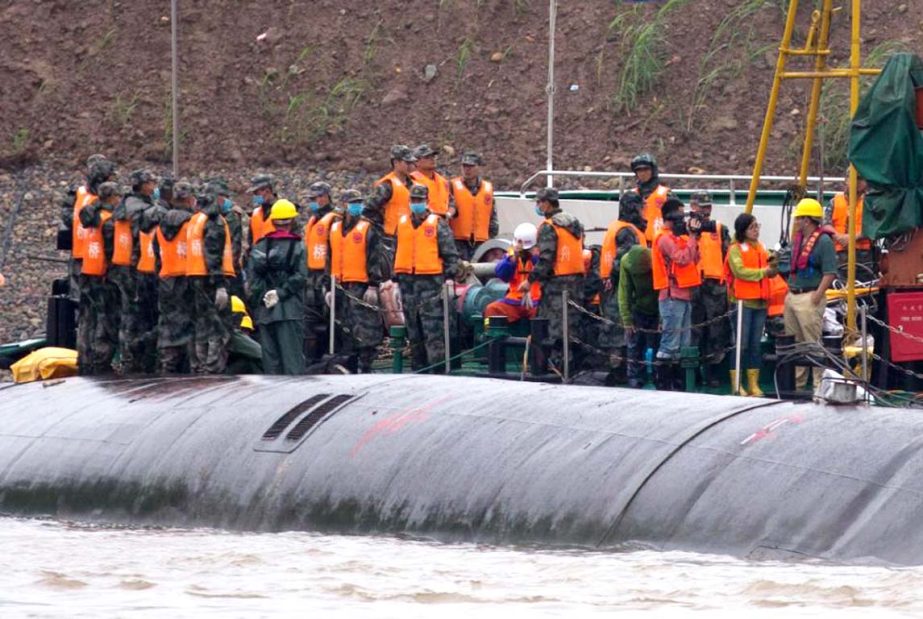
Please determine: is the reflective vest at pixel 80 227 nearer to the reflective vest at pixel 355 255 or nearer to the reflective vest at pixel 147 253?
the reflective vest at pixel 147 253

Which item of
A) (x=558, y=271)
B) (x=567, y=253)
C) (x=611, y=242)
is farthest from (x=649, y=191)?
(x=558, y=271)

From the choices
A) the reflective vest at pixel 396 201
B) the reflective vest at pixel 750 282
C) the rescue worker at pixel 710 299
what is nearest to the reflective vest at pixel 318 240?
the reflective vest at pixel 396 201

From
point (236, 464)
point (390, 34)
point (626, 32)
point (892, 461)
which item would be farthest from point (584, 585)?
point (390, 34)

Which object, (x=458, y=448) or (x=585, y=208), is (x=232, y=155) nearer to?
(x=585, y=208)

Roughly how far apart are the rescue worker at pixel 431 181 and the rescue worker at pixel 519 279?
281cm

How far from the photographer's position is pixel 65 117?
133 ft

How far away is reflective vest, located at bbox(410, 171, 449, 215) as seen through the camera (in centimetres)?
2153

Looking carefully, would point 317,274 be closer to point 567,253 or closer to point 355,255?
point 355,255

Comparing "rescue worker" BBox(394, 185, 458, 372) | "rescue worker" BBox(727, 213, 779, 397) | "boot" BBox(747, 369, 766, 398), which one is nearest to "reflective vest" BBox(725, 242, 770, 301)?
"rescue worker" BBox(727, 213, 779, 397)

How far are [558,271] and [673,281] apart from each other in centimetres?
130

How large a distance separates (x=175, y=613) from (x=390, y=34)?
3102 cm

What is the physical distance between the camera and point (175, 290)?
1894cm

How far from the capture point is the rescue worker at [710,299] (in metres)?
17.6

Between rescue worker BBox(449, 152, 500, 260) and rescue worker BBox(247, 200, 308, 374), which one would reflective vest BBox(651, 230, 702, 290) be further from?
rescue worker BBox(449, 152, 500, 260)
